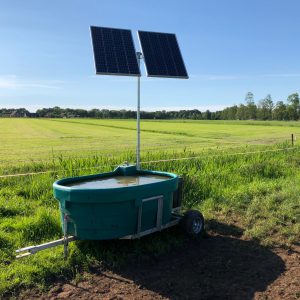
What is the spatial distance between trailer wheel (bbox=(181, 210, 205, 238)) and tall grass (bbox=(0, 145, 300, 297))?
0.19 m

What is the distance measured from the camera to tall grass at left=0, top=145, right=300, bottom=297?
484 cm

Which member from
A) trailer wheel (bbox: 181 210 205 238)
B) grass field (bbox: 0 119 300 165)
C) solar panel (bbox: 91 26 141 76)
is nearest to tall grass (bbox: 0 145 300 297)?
trailer wheel (bbox: 181 210 205 238)

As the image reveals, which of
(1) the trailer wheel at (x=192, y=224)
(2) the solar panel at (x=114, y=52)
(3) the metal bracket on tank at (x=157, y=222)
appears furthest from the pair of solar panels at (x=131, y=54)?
(1) the trailer wheel at (x=192, y=224)

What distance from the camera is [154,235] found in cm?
584

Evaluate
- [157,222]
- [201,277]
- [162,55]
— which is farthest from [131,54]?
[201,277]

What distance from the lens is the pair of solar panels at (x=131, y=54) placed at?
271 inches

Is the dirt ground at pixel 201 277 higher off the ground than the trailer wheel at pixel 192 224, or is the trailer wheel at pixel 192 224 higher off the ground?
the trailer wheel at pixel 192 224

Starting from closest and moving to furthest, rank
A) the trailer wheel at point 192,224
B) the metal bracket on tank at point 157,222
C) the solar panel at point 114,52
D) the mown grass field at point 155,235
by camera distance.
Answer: the mown grass field at point 155,235, the metal bracket on tank at point 157,222, the trailer wheel at point 192,224, the solar panel at point 114,52

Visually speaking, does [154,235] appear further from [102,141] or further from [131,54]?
[102,141]

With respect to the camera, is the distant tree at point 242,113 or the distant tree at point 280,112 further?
the distant tree at point 242,113

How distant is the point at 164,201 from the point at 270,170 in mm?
6751

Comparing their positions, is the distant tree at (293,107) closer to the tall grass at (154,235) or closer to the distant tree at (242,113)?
the distant tree at (242,113)

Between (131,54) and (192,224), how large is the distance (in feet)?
11.1

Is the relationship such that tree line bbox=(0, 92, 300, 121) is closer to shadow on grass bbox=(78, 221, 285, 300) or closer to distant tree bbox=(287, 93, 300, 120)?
distant tree bbox=(287, 93, 300, 120)
